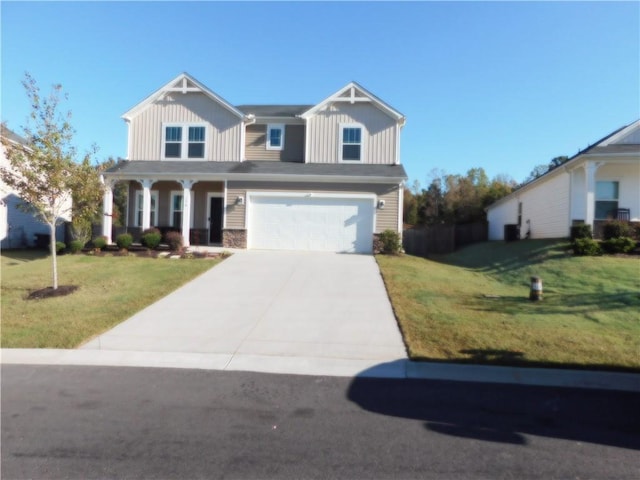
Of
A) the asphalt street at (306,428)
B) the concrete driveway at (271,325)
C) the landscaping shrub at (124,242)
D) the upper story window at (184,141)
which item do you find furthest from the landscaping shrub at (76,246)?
the asphalt street at (306,428)

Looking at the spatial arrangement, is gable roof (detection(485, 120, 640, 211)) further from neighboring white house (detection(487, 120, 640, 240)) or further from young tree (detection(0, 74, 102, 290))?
young tree (detection(0, 74, 102, 290))

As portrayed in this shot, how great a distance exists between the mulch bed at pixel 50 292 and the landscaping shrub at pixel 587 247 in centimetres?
1540

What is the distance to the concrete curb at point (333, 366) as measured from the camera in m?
5.23

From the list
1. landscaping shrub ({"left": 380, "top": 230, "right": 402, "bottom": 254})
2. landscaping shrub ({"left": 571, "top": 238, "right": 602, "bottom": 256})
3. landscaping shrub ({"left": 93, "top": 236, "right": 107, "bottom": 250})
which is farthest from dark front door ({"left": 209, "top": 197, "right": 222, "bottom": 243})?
landscaping shrub ({"left": 571, "top": 238, "right": 602, "bottom": 256})

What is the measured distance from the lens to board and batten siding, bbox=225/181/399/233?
1697 cm

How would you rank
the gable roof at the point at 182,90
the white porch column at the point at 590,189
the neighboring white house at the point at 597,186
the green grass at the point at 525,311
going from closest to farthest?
the green grass at the point at 525,311, the white porch column at the point at 590,189, the neighboring white house at the point at 597,186, the gable roof at the point at 182,90

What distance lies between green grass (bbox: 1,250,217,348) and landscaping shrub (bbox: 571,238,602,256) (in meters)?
12.4

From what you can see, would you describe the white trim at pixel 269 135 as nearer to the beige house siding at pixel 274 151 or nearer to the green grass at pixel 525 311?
the beige house siding at pixel 274 151

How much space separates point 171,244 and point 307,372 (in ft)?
40.4

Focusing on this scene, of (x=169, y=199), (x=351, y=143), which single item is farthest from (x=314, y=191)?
(x=169, y=199)

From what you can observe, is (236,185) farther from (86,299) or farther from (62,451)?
(62,451)

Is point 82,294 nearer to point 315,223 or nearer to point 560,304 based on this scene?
point 315,223

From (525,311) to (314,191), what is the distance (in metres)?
10.3

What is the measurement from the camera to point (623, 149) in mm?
15367
